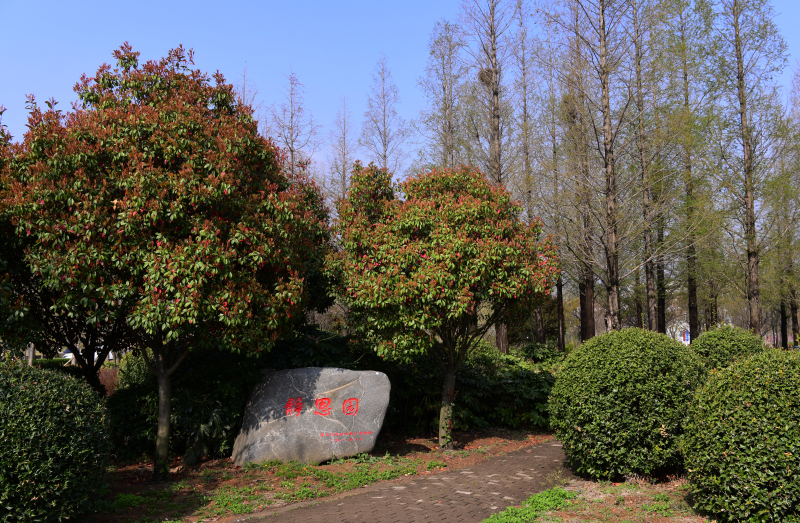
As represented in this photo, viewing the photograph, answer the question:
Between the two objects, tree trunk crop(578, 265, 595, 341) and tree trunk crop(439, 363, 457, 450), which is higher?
tree trunk crop(578, 265, 595, 341)

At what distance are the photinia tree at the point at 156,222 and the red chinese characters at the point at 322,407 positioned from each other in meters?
1.23

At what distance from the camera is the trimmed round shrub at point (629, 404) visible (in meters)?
5.99

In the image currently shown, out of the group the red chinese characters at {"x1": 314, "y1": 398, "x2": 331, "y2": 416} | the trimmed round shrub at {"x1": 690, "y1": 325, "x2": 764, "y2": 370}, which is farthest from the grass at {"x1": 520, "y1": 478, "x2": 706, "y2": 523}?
the trimmed round shrub at {"x1": 690, "y1": 325, "x2": 764, "y2": 370}

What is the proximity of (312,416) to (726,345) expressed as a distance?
8.56 metres

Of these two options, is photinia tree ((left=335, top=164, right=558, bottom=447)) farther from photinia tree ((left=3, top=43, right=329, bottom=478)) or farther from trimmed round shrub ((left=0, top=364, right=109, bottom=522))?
trimmed round shrub ((left=0, top=364, right=109, bottom=522))

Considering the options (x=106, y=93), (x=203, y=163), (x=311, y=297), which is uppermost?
(x=106, y=93)

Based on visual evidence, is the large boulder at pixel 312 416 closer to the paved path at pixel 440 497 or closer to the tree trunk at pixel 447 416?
the paved path at pixel 440 497

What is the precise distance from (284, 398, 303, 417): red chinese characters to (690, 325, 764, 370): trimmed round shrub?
793 cm

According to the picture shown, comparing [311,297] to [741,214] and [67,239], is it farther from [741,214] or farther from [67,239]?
[741,214]

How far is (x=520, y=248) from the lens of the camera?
27.0ft

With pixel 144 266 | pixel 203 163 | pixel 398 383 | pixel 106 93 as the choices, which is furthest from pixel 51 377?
pixel 398 383

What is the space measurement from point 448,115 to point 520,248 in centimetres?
1130

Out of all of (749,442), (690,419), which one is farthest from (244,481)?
(749,442)

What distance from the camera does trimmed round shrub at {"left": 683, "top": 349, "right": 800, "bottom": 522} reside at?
13.7 ft
